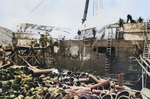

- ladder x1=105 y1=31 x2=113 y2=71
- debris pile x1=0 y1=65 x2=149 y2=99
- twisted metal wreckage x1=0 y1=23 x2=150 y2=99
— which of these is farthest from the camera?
ladder x1=105 y1=31 x2=113 y2=71

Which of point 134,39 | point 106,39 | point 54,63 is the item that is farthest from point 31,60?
point 134,39

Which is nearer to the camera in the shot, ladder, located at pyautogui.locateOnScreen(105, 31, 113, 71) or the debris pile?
the debris pile

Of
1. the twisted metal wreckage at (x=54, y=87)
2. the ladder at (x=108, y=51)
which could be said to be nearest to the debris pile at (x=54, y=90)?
the twisted metal wreckage at (x=54, y=87)

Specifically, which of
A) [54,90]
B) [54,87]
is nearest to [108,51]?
[54,87]

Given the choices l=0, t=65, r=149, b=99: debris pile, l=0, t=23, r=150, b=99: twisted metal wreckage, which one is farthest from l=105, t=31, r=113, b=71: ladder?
l=0, t=65, r=149, b=99: debris pile

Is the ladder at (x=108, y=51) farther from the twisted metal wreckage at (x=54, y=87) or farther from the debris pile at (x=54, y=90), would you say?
the debris pile at (x=54, y=90)

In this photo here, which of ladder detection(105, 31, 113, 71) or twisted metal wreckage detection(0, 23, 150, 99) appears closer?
twisted metal wreckage detection(0, 23, 150, 99)

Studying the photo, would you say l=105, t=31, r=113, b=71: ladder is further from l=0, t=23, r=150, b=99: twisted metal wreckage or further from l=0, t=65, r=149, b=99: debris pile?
l=0, t=65, r=149, b=99: debris pile

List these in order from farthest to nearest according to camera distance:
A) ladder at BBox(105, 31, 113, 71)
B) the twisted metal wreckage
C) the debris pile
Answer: ladder at BBox(105, 31, 113, 71) < the twisted metal wreckage < the debris pile

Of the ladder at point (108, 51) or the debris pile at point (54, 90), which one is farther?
the ladder at point (108, 51)

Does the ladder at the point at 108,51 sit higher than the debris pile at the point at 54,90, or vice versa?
the ladder at the point at 108,51

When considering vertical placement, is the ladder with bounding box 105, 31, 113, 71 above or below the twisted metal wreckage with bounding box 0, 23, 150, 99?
above

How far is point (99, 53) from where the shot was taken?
11922 millimetres

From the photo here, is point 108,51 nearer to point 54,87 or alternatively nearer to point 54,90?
point 54,87
